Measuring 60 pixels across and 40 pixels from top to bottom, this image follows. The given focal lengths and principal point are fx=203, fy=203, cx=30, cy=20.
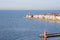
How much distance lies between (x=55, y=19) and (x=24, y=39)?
37714mm

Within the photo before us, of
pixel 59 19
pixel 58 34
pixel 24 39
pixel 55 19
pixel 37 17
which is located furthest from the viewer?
pixel 37 17

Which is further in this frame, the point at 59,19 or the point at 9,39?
the point at 59,19

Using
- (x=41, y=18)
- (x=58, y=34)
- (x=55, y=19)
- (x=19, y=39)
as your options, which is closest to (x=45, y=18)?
(x=41, y=18)

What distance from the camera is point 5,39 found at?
2769 centimetres

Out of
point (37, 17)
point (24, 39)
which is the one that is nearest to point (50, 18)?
point (37, 17)

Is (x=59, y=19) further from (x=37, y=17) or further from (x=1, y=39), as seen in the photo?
(x=1, y=39)

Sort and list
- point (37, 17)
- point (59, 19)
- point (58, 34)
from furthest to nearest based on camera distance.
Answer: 1. point (37, 17)
2. point (59, 19)
3. point (58, 34)

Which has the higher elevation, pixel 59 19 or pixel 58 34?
pixel 58 34

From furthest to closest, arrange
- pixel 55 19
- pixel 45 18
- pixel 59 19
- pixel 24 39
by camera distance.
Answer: pixel 45 18, pixel 55 19, pixel 59 19, pixel 24 39

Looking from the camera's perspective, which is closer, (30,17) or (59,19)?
(59,19)

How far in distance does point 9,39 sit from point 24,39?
81.0 inches

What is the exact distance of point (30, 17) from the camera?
8256 cm

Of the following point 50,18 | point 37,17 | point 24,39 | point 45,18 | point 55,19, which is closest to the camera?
point 24,39

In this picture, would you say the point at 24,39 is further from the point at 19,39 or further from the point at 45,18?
the point at 45,18
